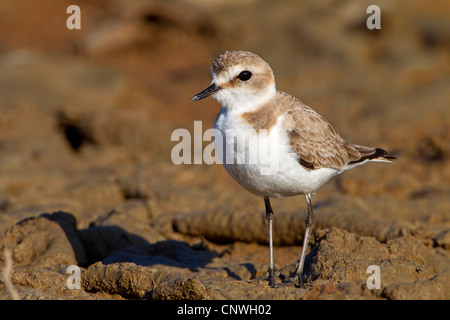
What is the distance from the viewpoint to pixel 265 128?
5.59 metres

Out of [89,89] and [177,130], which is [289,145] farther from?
[89,89]

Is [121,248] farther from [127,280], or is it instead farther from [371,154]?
[371,154]

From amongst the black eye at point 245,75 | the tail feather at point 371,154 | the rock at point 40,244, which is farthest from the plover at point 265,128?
the rock at point 40,244

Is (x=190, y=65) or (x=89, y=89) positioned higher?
(x=190, y=65)

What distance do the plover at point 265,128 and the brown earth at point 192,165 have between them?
736mm

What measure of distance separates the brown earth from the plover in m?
0.74

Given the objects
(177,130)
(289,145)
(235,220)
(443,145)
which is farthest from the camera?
(177,130)

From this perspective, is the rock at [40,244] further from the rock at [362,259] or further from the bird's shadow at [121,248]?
the rock at [362,259]

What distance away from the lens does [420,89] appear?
12664 millimetres

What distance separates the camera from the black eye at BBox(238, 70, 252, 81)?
18.9 ft

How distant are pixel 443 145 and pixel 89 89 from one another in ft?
26.8

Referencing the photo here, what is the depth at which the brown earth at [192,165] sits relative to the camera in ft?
18.6
